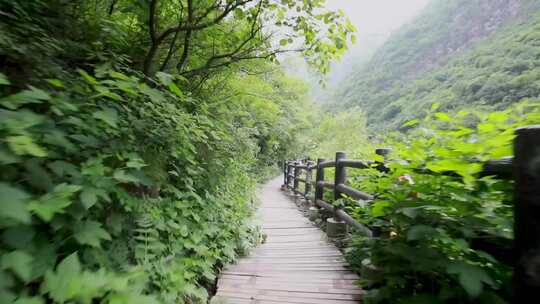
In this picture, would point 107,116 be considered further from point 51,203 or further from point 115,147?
point 51,203

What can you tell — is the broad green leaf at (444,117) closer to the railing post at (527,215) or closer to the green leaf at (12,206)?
the railing post at (527,215)

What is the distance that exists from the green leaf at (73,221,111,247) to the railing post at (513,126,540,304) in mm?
1381

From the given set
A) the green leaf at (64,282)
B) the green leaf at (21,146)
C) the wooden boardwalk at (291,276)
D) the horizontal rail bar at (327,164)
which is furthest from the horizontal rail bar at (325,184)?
the green leaf at (21,146)

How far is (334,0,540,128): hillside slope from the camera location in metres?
23.3

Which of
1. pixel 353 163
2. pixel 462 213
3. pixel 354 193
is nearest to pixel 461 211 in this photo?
pixel 462 213

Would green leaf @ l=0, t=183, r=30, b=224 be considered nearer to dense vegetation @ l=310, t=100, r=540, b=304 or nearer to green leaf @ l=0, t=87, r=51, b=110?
green leaf @ l=0, t=87, r=51, b=110

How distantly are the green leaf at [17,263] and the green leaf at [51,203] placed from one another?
12cm

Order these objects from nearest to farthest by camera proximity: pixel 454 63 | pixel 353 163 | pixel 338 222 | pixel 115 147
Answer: pixel 115 147
pixel 353 163
pixel 338 222
pixel 454 63

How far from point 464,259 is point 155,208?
175 cm

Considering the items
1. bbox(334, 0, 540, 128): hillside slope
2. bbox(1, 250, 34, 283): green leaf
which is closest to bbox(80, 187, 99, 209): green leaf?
bbox(1, 250, 34, 283): green leaf

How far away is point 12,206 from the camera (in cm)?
75

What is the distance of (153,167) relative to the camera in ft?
5.82

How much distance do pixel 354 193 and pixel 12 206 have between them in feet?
9.42

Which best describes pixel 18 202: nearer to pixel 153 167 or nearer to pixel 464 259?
pixel 153 167
